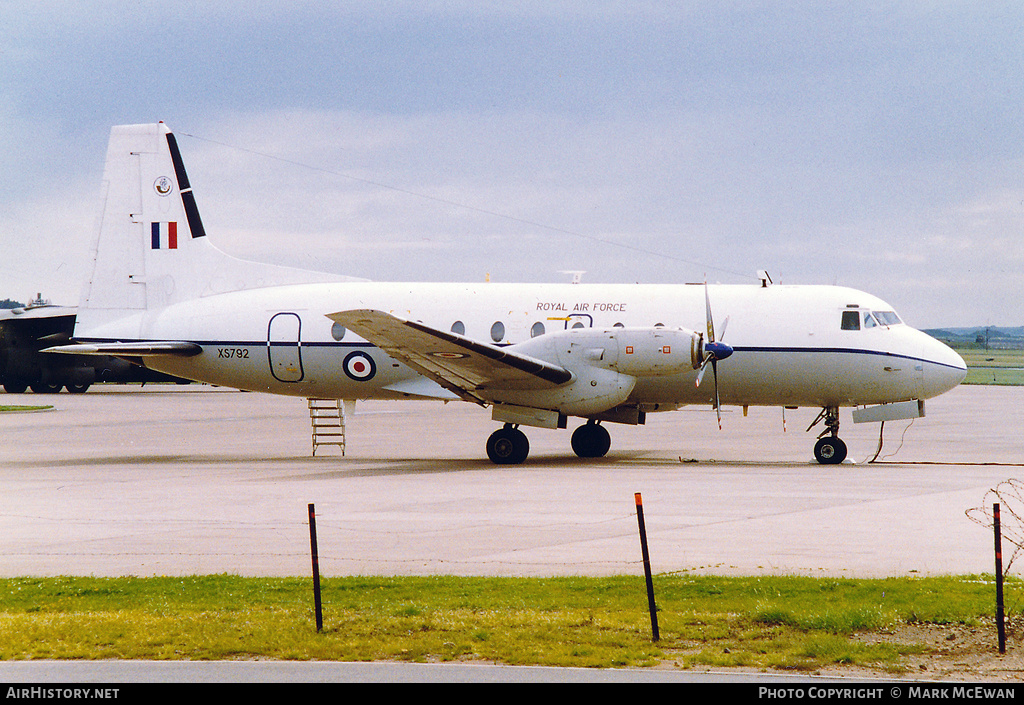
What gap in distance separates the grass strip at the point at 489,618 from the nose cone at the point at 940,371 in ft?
41.6

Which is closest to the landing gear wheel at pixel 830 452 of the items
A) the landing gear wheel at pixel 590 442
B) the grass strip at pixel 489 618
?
the landing gear wheel at pixel 590 442

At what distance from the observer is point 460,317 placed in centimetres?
2394

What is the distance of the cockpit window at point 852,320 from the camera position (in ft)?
73.2

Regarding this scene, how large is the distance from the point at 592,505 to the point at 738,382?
320 inches

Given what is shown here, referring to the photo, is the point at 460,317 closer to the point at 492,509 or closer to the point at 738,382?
the point at 738,382

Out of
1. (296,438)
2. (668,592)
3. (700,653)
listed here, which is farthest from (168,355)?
(700,653)

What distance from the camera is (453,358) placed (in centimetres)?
2116

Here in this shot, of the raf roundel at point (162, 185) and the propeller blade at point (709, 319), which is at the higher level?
the raf roundel at point (162, 185)

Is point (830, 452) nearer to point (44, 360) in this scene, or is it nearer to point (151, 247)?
point (151, 247)

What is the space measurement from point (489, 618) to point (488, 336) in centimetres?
1501

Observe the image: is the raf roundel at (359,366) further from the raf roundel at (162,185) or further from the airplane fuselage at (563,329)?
the raf roundel at (162,185)

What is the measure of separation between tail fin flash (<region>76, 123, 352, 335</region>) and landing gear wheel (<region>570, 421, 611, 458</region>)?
7002 millimetres

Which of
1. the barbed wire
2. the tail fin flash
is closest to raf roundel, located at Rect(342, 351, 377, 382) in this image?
the tail fin flash

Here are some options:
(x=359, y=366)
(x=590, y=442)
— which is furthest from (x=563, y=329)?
(x=359, y=366)
